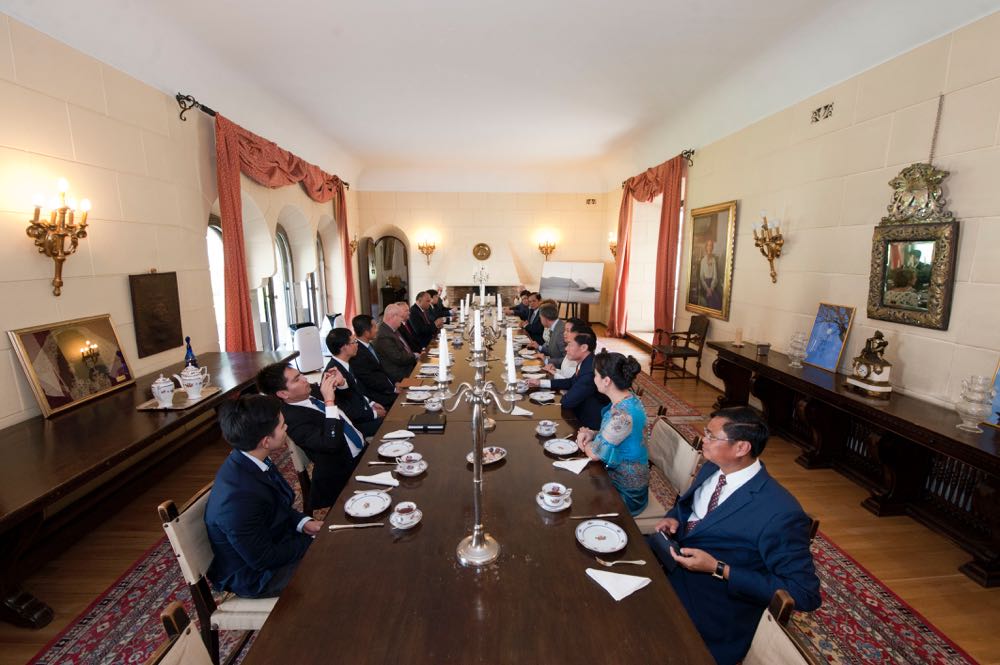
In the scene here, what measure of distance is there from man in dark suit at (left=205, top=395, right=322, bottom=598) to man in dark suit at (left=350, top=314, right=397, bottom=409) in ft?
7.20

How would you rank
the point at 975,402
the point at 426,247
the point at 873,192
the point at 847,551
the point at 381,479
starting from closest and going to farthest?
the point at 381,479
the point at 975,402
the point at 847,551
the point at 873,192
the point at 426,247

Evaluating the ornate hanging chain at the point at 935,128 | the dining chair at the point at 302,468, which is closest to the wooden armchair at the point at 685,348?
the ornate hanging chain at the point at 935,128

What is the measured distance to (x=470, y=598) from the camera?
1491 millimetres

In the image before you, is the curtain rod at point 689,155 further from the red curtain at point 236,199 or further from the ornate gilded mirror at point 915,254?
the red curtain at point 236,199

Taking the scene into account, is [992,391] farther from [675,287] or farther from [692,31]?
[675,287]

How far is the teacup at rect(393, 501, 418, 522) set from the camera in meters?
1.89

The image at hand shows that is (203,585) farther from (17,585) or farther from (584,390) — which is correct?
(584,390)

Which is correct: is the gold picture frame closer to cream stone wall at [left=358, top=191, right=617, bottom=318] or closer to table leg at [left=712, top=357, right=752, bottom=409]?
table leg at [left=712, top=357, right=752, bottom=409]

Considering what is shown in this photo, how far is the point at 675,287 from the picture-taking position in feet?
26.1

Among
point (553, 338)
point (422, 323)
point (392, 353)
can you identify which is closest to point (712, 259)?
point (553, 338)

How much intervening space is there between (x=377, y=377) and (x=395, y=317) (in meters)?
1.30

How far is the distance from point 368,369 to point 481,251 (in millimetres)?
7880

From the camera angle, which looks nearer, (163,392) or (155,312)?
(163,392)

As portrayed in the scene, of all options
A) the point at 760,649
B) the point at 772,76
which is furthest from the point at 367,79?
the point at 760,649
